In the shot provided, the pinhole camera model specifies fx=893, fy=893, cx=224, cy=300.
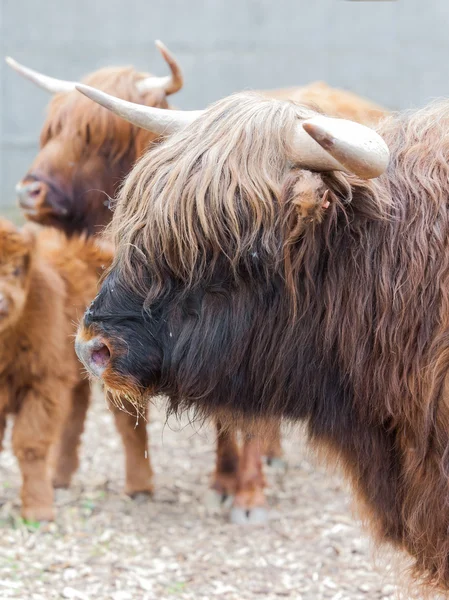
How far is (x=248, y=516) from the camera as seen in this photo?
18.0 ft

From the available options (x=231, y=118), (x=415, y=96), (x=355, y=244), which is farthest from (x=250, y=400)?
(x=415, y=96)

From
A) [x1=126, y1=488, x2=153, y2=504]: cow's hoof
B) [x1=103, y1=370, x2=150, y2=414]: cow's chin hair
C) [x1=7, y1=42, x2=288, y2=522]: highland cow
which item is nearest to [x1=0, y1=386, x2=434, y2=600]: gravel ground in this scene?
[x1=126, y1=488, x2=153, y2=504]: cow's hoof

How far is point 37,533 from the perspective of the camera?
4984mm

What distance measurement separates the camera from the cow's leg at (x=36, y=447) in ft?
16.9

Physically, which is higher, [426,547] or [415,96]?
[415,96]

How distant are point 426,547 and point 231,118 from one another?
1.53m

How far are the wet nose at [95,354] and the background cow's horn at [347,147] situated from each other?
0.92 metres

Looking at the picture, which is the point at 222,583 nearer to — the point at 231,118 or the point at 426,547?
the point at 426,547

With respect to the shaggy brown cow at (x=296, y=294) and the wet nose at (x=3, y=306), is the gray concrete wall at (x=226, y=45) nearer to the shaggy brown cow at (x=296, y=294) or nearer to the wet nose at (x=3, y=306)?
the wet nose at (x=3, y=306)

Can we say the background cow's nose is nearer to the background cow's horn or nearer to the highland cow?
the highland cow

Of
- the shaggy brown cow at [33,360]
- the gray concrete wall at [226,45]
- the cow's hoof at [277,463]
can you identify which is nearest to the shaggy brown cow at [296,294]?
the shaggy brown cow at [33,360]

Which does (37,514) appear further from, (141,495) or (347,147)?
(347,147)

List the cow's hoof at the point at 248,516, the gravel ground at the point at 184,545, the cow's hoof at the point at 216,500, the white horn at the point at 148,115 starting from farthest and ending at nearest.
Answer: the cow's hoof at the point at 216,500
the cow's hoof at the point at 248,516
the gravel ground at the point at 184,545
the white horn at the point at 148,115

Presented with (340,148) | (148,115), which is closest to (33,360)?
(148,115)
